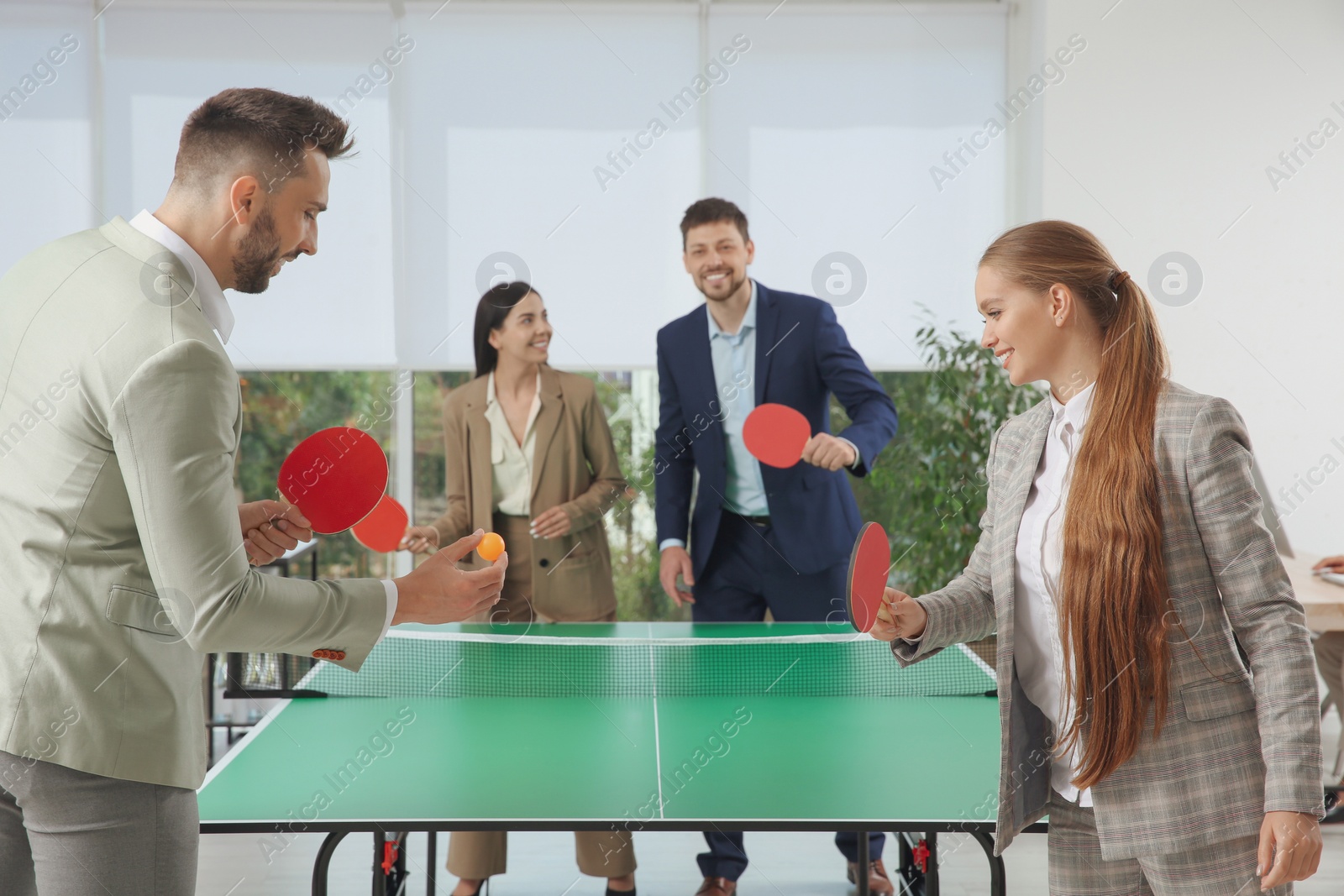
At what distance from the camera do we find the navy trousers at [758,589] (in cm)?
333

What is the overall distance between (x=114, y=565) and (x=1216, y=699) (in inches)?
60.4

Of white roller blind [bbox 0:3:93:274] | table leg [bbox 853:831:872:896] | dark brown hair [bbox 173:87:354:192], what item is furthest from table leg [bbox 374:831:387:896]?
white roller blind [bbox 0:3:93:274]

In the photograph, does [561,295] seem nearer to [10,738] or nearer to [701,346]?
[701,346]

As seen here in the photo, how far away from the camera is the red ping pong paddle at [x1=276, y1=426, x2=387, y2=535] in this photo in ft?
5.99

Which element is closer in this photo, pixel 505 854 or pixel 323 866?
pixel 323 866

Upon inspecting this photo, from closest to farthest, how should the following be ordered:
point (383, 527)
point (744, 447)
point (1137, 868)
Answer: point (1137, 868)
point (383, 527)
point (744, 447)

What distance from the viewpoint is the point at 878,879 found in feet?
10.8

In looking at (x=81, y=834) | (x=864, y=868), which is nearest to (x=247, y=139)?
(x=81, y=834)

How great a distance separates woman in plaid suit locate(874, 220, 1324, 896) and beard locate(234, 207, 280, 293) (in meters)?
1.12

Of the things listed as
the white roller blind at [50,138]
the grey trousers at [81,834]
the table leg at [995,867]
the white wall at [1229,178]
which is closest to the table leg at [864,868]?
the table leg at [995,867]

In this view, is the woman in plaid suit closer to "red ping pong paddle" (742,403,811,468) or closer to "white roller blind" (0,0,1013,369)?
"red ping pong paddle" (742,403,811,468)

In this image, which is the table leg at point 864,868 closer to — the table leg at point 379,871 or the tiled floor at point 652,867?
the tiled floor at point 652,867

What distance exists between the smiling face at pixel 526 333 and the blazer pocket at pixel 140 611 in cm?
247

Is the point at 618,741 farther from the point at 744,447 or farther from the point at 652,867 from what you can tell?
the point at 652,867
